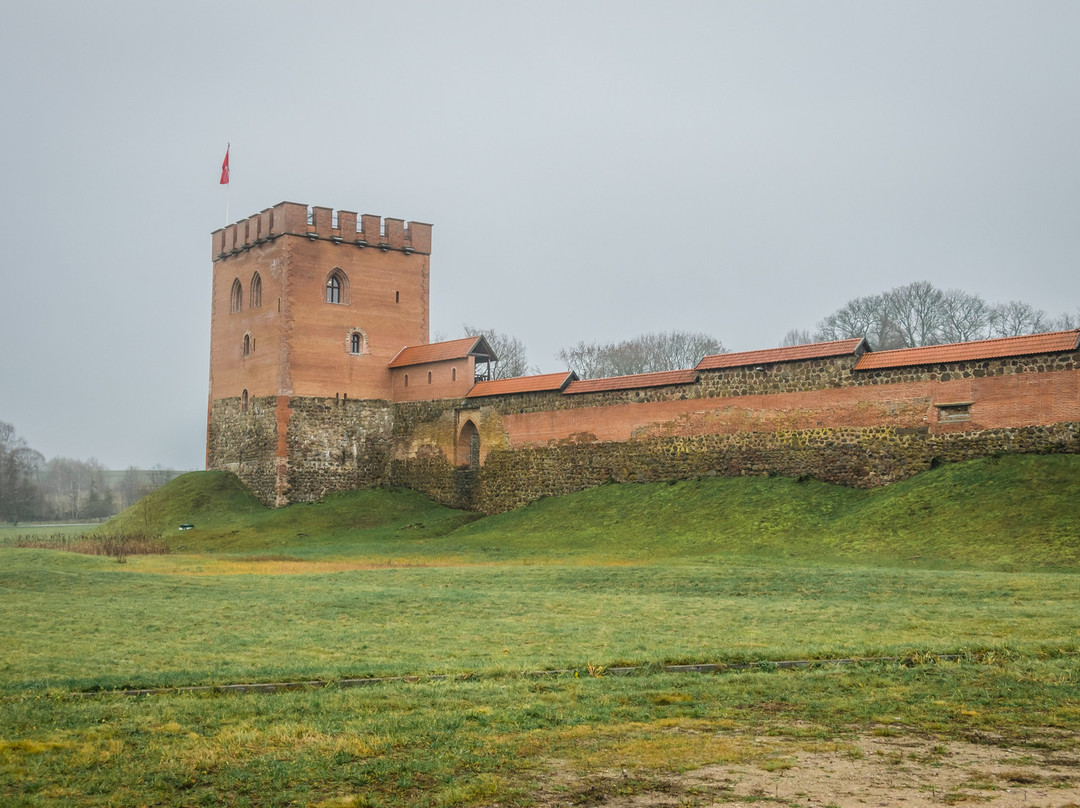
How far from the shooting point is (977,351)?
79.4 ft

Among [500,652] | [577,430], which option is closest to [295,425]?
[577,430]

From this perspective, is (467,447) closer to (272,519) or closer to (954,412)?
(272,519)

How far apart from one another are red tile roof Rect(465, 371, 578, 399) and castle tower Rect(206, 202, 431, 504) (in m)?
5.35

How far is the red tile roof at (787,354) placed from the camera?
26.4 meters

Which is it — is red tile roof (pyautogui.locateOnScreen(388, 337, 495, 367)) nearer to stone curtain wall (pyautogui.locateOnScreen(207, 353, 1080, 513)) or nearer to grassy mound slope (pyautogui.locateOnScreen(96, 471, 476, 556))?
stone curtain wall (pyautogui.locateOnScreen(207, 353, 1080, 513))

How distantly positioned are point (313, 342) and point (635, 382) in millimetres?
13034

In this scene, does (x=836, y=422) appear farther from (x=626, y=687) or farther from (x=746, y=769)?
(x=746, y=769)

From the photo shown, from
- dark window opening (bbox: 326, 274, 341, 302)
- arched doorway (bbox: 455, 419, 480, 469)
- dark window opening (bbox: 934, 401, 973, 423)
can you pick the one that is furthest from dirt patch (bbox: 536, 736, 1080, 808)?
dark window opening (bbox: 326, 274, 341, 302)

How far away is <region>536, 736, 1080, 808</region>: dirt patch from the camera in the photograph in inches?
213

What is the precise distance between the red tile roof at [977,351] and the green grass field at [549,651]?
2.38 meters

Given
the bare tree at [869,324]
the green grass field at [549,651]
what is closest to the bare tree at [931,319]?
the bare tree at [869,324]

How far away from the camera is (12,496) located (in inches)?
2638

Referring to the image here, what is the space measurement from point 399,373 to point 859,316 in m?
27.7

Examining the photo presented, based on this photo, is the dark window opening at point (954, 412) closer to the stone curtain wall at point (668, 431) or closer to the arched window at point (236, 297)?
the stone curtain wall at point (668, 431)
